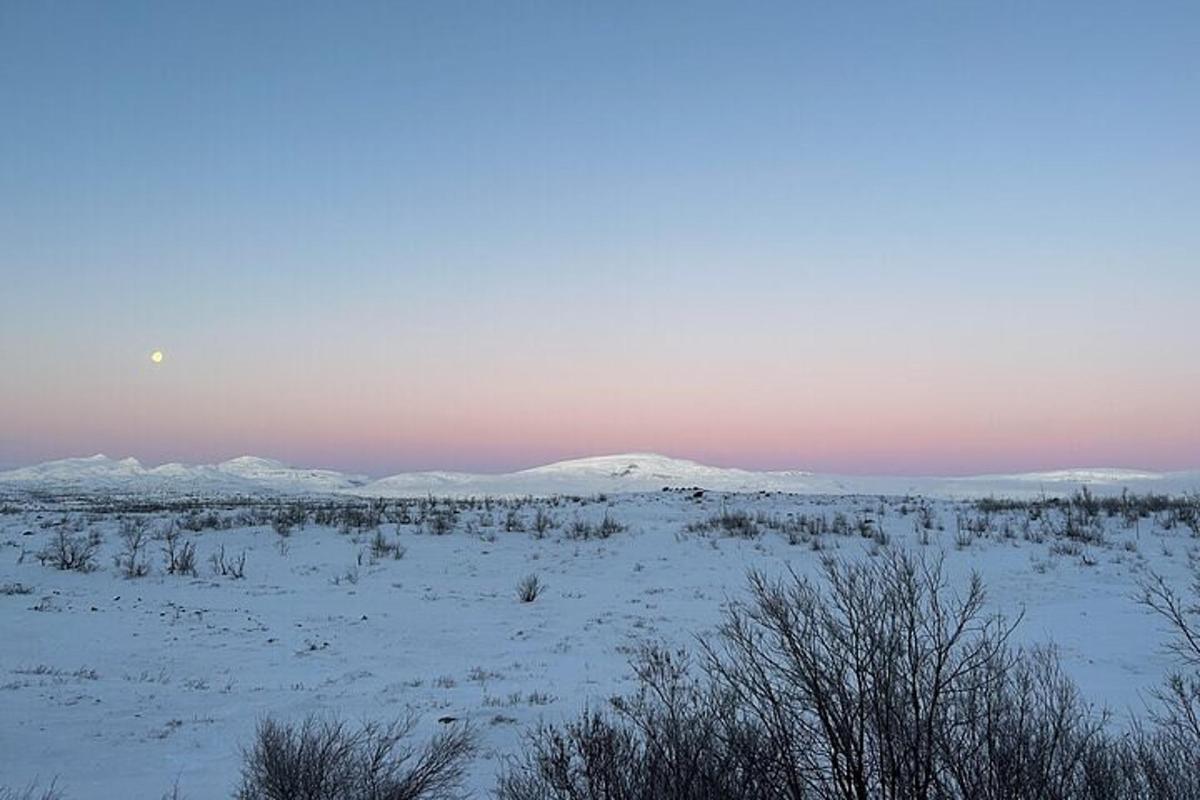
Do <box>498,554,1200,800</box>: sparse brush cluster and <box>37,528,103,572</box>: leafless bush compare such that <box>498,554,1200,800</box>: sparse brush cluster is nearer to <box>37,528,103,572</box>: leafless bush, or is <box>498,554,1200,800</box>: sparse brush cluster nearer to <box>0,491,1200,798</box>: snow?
<box>0,491,1200,798</box>: snow

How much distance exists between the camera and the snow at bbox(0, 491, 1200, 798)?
25.1ft

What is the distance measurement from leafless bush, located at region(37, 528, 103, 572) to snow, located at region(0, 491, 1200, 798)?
0.35 metres

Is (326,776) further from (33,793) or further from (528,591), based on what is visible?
(528,591)

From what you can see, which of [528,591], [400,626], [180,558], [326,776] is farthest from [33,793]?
[180,558]

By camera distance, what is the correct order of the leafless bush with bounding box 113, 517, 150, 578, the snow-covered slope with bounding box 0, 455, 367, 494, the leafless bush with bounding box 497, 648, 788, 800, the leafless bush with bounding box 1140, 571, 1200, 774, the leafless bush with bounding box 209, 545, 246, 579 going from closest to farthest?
the leafless bush with bounding box 497, 648, 788, 800, the leafless bush with bounding box 1140, 571, 1200, 774, the leafless bush with bounding box 113, 517, 150, 578, the leafless bush with bounding box 209, 545, 246, 579, the snow-covered slope with bounding box 0, 455, 367, 494

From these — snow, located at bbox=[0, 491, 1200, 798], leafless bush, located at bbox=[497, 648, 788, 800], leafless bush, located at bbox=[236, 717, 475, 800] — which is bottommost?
snow, located at bbox=[0, 491, 1200, 798]

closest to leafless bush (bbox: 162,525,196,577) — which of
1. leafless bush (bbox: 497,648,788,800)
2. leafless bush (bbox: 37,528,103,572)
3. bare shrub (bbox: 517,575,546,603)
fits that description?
leafless bush (bbox: 37,528,103,572)

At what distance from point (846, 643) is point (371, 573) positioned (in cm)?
1497

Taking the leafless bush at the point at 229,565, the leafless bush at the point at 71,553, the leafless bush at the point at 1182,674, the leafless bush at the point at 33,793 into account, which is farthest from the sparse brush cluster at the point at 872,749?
the leafless bush at the point at 71,553

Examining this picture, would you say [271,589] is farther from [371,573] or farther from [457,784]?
[457,784]

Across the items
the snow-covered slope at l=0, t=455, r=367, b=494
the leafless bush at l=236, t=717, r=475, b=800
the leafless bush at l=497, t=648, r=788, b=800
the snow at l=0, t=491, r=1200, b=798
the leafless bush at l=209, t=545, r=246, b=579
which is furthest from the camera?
the snow-covered slope at l=0, t=455, r=367, b=494

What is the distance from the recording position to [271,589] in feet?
53.0

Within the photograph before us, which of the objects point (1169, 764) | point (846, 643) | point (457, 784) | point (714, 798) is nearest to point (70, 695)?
point (457, 784)

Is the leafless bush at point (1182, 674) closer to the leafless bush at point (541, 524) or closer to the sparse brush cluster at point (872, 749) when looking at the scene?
the sparse brush cluster at point (872, 749)
